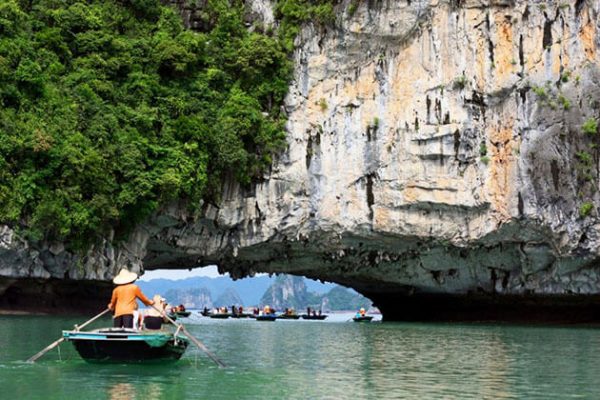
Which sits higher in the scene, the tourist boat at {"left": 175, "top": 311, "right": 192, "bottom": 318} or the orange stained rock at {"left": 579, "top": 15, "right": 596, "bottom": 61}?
the orange stained rock at {"left": 579, "top": 15, "right": 596, "bottom": 61}

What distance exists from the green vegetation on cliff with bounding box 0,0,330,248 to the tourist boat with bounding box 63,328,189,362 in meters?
10.9

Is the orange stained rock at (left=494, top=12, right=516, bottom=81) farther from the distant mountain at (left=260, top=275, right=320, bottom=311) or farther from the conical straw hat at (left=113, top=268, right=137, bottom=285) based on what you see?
the distant mountain at (left=260, top=275, right=320, bottom=311)

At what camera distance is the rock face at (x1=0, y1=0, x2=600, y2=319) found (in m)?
24.9

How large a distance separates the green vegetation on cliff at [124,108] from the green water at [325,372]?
5.67 metres

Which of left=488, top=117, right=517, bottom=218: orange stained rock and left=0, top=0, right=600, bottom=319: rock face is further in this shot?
left=488, top=117, right=517, bottom=218: orange stained rock

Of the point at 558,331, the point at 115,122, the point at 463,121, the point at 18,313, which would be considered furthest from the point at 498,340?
the point at 18,313

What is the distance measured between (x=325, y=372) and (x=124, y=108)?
14.5 m

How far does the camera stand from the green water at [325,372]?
10.2 metres

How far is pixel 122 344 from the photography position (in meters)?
12.2

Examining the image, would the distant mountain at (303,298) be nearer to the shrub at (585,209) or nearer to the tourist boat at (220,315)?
the tourist boat at (220,315)

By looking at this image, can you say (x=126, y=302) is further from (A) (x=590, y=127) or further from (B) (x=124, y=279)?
(A) (x=590, y=127)

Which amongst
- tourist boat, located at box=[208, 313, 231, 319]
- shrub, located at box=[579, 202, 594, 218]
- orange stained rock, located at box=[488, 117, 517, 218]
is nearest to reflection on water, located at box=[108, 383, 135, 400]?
orange stained rock, located at box=[488, 117, 517, 218]

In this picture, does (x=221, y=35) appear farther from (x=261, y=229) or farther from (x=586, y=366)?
(x=586, y=366)

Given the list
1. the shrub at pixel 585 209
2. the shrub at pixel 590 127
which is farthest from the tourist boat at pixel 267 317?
the shrub at pixel 590 127
